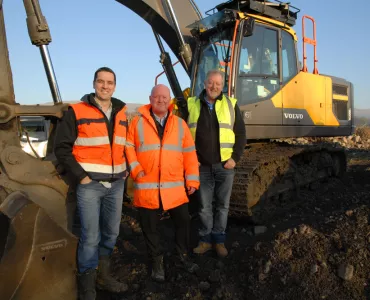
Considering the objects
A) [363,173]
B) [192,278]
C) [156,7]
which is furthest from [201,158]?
[363,173]

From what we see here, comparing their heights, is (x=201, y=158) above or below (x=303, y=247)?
above

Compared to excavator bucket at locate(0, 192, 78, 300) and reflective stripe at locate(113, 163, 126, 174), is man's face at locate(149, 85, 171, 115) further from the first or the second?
excavator bucket at locate(0, 192, 78, 300)

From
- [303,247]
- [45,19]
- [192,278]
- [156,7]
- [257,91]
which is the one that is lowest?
[192,278]

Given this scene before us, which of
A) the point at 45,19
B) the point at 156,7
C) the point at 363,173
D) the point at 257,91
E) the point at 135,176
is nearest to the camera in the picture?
the point at 135,176

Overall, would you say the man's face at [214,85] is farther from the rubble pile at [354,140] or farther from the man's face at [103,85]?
the rubble pile at [354,140]

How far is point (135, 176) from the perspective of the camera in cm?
336

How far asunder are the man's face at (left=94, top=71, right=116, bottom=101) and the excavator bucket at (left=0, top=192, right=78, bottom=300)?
42.5 inches

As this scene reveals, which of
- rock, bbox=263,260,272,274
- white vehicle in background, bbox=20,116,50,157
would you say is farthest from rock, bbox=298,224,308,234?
white vehicle in background, bbox=20,116,50,157

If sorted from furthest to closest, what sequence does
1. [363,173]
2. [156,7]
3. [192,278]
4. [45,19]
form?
[363,173]
[156,7]
[45,19]
[192,278]

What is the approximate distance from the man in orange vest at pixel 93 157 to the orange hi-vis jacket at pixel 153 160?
16 centimetres

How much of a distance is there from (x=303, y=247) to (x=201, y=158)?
1.39m

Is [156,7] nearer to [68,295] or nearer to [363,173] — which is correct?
[68,295]

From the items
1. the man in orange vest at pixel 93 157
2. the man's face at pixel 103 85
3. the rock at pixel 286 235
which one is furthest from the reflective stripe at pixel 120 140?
the rock at pixel 286 235

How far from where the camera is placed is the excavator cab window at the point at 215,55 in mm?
5312
